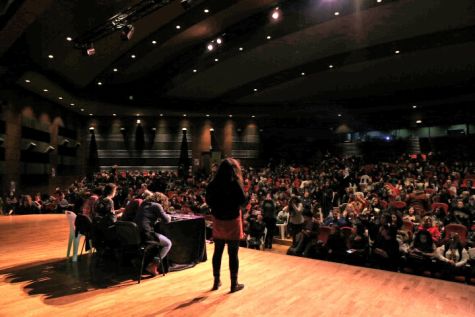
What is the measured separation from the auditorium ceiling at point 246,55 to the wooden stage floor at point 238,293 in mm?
5364

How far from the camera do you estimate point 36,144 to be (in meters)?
13.4

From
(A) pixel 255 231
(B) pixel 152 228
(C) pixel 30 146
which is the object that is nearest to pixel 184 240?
(B) pixel 152 228

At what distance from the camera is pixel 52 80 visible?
1182cm

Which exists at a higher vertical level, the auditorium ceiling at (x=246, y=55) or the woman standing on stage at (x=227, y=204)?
the auditorium ceiling at (x=246, y=55)

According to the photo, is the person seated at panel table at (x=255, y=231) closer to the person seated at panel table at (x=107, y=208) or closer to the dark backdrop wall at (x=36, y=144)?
the person seated at panel table at (x=107, y=208)

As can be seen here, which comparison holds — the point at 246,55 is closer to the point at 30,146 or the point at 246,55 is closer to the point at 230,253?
the point at 30,146

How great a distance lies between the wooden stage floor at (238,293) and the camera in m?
2.98

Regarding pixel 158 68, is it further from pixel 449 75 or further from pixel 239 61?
pixel 449 75

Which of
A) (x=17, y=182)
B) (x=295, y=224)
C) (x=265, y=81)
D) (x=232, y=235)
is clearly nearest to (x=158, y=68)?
(x=265, y=81)

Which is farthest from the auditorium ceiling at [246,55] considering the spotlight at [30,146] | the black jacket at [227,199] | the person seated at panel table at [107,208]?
the black jacket at [227,199]

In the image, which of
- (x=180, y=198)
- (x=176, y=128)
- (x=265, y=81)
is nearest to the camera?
(x=180, y=198)

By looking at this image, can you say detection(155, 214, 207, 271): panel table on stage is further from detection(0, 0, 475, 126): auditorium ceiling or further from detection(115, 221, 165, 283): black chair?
detection(0, 0, 475, 126): auditorium ceiling

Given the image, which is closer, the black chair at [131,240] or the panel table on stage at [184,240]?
the black chair at [131,240]

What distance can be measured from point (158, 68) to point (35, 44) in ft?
15.3
